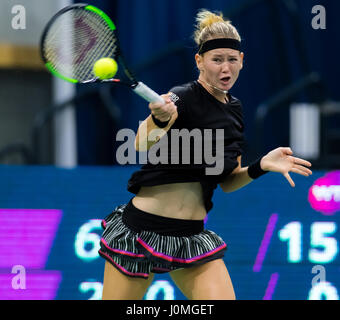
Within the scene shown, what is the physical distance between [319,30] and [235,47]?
3.88 m

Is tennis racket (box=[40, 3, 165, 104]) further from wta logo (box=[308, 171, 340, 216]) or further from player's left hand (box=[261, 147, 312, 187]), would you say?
wta logo (box=[308, 171, 340, 216])

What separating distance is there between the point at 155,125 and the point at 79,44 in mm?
496

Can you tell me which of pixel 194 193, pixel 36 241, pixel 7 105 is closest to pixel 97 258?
pixel 36 241

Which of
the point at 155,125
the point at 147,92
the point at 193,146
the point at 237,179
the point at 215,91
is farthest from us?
the point at 237,179

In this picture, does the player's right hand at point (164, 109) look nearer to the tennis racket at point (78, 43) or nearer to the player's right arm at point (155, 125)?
the player's right arm at point (155, 125)

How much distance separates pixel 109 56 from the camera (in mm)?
2801

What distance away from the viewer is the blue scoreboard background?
4141 millimetres

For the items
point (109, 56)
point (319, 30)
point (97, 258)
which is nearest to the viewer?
point (109, 56)

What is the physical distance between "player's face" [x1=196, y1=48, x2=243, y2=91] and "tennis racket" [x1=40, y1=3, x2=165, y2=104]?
338 mm

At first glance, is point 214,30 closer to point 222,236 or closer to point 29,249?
point 222,236

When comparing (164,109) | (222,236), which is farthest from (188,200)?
(222,236)

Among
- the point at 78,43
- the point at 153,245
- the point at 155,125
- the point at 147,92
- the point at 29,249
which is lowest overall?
the point at 29,249

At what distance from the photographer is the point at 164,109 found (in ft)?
8.31

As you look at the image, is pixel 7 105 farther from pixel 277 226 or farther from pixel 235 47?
pixel 235 47
